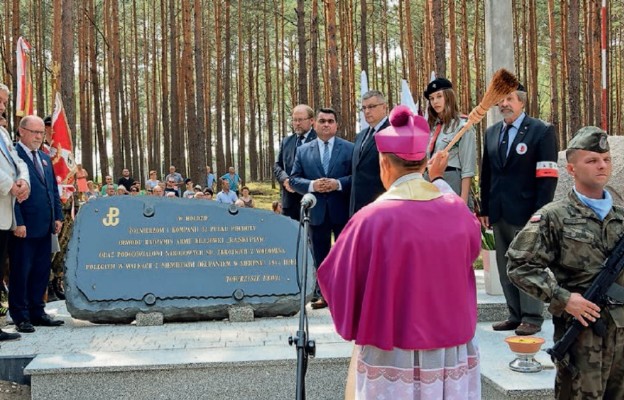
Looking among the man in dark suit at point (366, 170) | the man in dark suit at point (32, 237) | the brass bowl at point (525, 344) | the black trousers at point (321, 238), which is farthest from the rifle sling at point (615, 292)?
the man in dark suit at point (32, 237)

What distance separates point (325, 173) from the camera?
6.40 meters

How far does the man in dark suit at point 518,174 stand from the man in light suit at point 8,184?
356 centimetres

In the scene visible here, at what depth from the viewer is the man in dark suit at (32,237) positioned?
18.8 ft

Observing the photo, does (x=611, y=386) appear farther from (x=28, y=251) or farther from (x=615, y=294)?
(x=28, y=251)

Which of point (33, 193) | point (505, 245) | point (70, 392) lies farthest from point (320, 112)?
point (70, 392)

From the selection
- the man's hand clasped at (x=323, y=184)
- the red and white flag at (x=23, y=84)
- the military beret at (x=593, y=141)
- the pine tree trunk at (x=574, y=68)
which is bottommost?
the man's hand clasped at (x=323, y=184)

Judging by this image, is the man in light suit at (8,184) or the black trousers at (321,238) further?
the black trousers at (321,238)

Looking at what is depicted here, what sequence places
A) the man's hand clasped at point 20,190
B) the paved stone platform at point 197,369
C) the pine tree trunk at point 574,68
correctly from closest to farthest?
the paved stone platform at point 197,369
the man's hand clasped at point 20,190
the pine tree trunk at point 574,68

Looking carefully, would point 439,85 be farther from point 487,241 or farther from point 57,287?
point 57,287

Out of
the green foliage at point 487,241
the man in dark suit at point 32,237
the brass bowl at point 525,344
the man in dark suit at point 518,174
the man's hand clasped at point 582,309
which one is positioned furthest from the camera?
the green foliage at point 487,241

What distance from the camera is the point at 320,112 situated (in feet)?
21.2

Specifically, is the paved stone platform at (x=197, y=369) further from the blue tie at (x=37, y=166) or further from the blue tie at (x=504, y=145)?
the blue tie at (x=37, y=166)

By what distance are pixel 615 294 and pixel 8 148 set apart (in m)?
4.55

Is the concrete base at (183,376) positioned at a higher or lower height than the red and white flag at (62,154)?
lower
